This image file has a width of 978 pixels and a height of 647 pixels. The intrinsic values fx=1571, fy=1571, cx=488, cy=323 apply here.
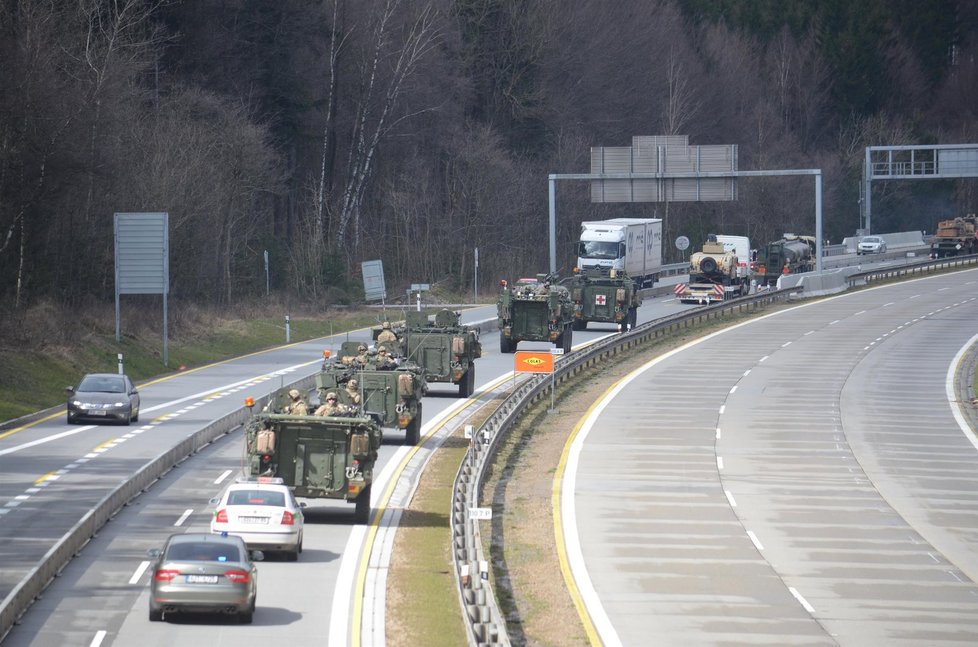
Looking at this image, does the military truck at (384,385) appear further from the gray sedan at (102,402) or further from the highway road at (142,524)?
the gray sedan at (102,402)

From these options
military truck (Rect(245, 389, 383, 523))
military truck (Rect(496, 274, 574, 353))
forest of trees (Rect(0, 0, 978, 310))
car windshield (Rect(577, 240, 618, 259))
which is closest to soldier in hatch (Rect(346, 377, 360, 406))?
military truck (Rect(245, 389, 383, 523))

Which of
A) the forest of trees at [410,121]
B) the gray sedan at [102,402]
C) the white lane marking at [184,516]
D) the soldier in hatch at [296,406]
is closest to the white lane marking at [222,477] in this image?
the white lane marking at [184,516]

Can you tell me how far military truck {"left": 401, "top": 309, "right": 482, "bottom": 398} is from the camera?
43.3m

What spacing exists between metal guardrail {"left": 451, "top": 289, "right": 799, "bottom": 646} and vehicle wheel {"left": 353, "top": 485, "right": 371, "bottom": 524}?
5.06 ft

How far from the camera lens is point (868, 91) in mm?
131750

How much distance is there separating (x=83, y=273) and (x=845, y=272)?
133 feet

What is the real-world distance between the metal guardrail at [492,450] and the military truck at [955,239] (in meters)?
26.3

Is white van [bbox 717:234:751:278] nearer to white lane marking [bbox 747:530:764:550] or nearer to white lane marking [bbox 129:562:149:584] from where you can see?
white lane marking [bbox 747:530:764:550]

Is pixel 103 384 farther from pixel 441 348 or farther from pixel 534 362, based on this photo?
pixel 534 362

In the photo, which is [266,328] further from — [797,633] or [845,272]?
[797,633]

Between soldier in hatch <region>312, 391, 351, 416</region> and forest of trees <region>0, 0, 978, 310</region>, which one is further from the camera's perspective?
forest of trees <region>0, 0, 978, 310</region>

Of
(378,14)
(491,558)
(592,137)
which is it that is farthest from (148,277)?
(592,137)

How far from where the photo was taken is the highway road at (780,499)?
22.8 meters

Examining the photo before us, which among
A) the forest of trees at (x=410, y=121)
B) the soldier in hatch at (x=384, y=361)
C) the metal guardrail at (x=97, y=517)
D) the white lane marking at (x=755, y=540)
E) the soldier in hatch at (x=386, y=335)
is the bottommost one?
the white lane marking at (x=755, y=540)
